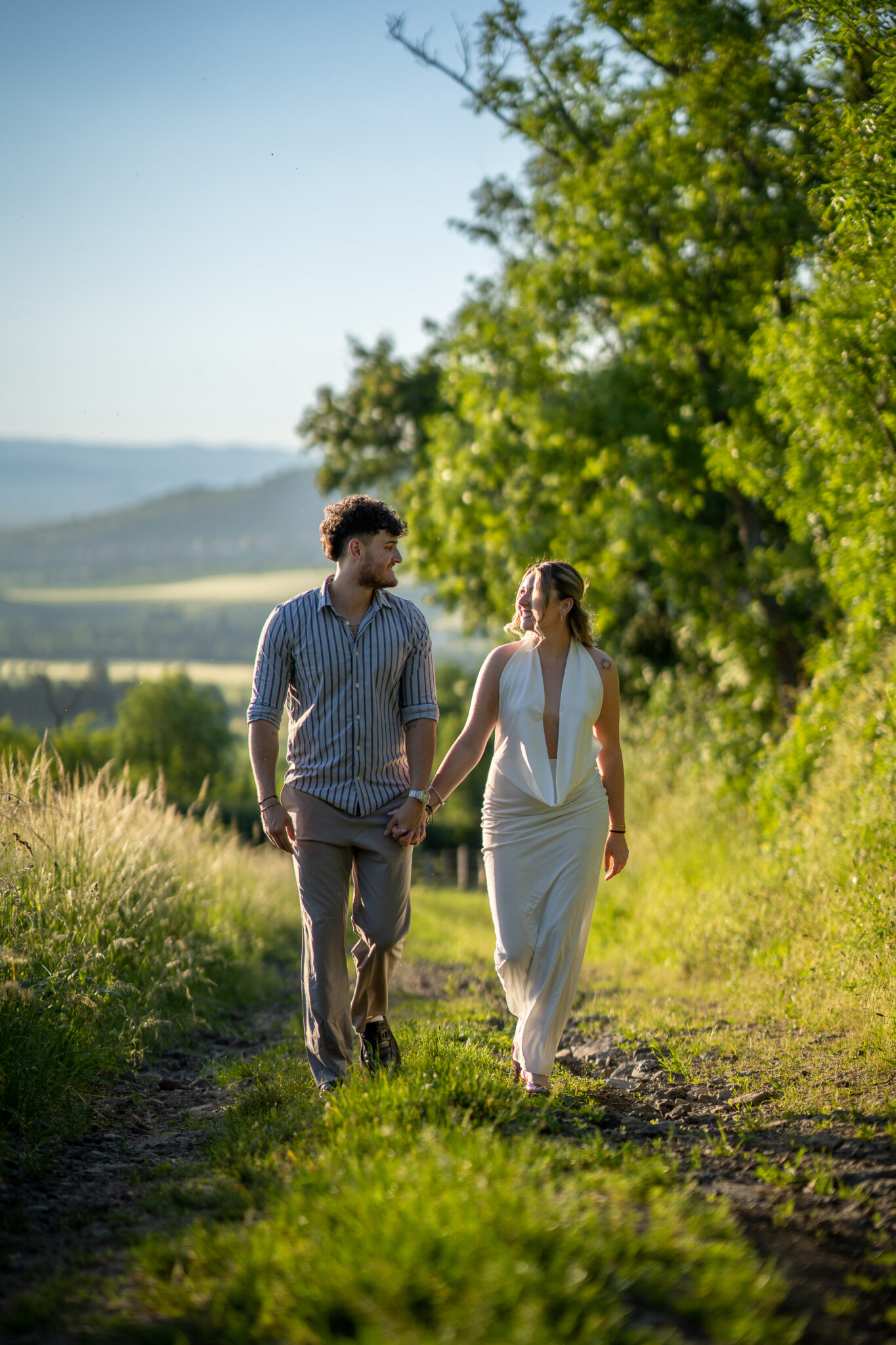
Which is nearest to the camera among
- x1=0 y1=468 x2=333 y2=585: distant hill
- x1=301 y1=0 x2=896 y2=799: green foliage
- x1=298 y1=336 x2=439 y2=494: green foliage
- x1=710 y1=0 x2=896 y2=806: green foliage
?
x1=710 y1=0 x2=896 y2=806: green foliage

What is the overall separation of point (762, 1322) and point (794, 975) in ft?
16.1

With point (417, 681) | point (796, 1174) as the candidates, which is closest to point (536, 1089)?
point (796, 1174)

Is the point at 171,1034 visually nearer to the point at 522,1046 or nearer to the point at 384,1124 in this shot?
the point at 522,1046

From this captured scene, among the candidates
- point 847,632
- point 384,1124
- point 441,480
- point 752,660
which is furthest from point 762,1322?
point 441,480

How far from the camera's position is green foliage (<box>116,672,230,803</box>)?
34219mm

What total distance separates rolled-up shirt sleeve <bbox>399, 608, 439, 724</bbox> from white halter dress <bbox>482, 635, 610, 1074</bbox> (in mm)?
386

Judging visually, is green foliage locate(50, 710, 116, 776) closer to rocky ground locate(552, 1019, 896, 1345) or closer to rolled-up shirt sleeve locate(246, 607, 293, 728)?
rolled-up shirt sleeve locate(246, 607, 293, 728)

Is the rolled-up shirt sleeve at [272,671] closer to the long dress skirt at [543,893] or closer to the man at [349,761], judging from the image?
the man at [349,761]

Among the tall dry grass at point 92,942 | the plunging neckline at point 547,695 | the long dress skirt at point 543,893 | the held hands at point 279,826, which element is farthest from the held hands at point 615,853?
the tall dry grass at point 92,942

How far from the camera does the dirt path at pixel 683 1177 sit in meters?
3.09

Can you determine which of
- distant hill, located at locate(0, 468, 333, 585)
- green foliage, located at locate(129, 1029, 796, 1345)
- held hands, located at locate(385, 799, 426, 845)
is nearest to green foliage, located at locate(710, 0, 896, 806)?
held hands, located at locate(385, 799, 426, 845)

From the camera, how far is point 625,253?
1400cm

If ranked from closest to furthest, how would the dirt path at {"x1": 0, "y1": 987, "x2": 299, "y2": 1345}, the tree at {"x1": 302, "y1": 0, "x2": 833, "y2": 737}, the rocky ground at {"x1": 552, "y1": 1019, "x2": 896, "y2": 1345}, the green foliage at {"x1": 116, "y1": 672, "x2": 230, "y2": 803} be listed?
1. the rocky ground at {"x1": 552, "y1": 1019, "x2": 896, "y2": 1345}
2. the dirt path at {"x1": 0, "y1": 987, "x2": 299, "y2": 1345}
3. the tree at {"x1": 302, "y1": 0, "x2": 833, "y2": 737}
4. the green foliage at {"x1": 116, "y1": 672, "x2": 230, "y2": 803}

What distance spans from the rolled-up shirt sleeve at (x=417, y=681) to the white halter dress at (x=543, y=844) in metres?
0.39
